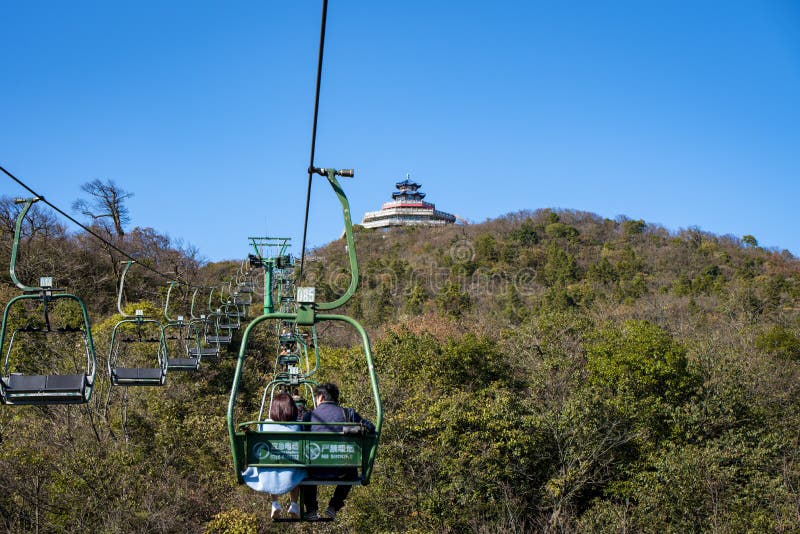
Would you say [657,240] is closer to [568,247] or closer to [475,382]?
[568,247]

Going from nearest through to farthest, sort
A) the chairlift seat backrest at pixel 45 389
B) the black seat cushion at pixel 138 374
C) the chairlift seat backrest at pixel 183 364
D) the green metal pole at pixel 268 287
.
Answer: the chairlift seat backrest at pixel 45 389
the black seat cushion at pixel 138 374
the chairlift seat backrest at pixel 183 364
the green metal pole at pixel 268 287

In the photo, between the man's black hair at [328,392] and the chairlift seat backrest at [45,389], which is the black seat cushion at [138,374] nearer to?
the chairlift seat backrest at [45,389]

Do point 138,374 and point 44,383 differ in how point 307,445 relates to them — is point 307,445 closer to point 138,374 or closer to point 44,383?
point 44,383

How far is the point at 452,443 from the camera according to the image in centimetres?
2039

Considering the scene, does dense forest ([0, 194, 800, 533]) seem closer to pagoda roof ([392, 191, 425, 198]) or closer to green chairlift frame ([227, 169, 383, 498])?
green chairlift frame ([227, 169, 383, 498])

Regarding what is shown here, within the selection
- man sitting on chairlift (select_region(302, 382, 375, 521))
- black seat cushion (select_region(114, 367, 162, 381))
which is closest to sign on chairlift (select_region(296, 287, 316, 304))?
man sitting on chairlift (select_region(302, 382, 375, 521))

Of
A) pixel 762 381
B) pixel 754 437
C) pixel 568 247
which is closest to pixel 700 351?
pixel 762 381

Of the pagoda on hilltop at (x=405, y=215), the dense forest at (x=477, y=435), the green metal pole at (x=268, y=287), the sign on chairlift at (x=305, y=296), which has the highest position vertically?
the pagoda on hilltop at (x=405, y=215)

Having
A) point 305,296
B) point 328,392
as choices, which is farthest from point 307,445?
point 305,296

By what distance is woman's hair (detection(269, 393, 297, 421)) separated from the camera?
5.48 metres

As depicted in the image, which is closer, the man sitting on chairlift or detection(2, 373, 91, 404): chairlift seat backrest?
the man sitting on chairlift

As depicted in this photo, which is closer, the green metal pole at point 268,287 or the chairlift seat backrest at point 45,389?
the chairlift seat backrest at point 45,389

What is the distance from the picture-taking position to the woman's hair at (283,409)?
18.0 feet

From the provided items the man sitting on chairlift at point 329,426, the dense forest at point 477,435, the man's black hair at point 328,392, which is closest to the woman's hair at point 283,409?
the man sitting on chairlift at point 329,426
